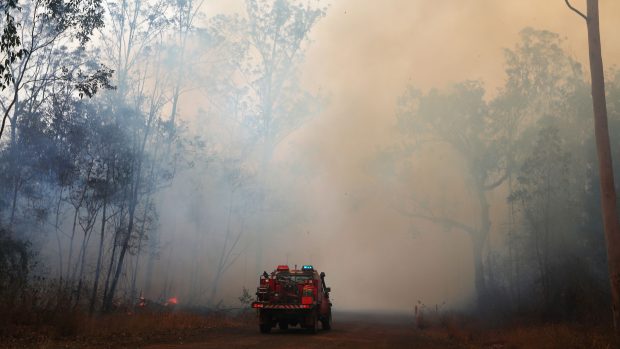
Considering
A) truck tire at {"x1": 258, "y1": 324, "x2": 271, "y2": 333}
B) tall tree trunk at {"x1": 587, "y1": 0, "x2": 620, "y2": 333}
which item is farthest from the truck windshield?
tall tree trunk at {"x1": 587, "y1": 0, "x2": 620, "y2": 333}

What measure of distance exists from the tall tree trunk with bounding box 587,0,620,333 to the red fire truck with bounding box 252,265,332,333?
10.7 metres

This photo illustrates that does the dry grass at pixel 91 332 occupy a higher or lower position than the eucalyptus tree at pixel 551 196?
lower

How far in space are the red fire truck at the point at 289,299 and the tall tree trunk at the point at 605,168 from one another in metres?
10.7

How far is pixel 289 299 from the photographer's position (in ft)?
71.0

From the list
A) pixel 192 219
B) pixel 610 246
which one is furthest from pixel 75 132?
pixel 610 246

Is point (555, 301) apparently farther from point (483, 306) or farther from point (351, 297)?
point (351, 297)

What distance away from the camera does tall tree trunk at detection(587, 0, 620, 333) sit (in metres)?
14.4

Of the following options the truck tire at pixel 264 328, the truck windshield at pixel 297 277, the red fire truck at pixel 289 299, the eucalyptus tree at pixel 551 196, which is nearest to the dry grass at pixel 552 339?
the red fire truck at pixel 289 299

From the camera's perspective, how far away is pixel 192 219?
51.2 meters

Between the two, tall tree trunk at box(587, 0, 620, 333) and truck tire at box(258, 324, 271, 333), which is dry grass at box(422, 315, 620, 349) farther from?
truck tire at box(258, 324, 271, 333)

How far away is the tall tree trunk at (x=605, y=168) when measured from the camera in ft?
47.3

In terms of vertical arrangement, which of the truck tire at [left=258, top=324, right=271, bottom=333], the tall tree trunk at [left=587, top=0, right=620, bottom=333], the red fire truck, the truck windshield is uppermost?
the tall tree trunk at [left=587, top=0, right=620, bottom=333]

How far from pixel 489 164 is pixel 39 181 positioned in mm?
36157

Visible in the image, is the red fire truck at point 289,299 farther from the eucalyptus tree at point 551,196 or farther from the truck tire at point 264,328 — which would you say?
the eucalyptus tree at point 551,196
